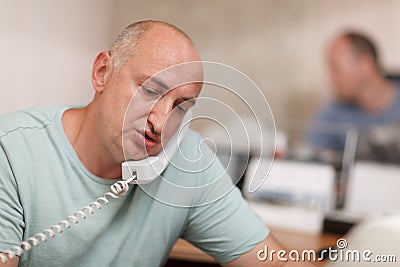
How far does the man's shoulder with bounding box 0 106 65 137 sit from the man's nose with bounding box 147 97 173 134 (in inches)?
10.9

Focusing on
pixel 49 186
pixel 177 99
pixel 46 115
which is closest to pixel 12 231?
pixel 49 186

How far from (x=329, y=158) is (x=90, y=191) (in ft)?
4.28

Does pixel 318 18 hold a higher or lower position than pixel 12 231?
higher

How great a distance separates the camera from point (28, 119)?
109 centimetres

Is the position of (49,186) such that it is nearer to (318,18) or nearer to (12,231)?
(12,231)

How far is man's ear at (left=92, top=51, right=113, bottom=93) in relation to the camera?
99 centimetres

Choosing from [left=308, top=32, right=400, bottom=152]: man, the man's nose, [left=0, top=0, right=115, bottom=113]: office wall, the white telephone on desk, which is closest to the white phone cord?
the white telephone on desk

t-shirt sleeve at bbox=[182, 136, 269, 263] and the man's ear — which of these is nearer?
the man's ear

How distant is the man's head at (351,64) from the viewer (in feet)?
10.4

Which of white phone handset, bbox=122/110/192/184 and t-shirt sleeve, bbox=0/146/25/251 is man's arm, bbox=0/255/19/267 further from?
white phone handset, bbox=122/110/192/184

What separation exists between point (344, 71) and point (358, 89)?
4.6 inches

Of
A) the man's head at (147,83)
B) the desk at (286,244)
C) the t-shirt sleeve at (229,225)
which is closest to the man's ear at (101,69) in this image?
the man's head at (147,83)

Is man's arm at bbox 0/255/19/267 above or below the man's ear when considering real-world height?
below

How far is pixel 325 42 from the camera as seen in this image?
132 inches
